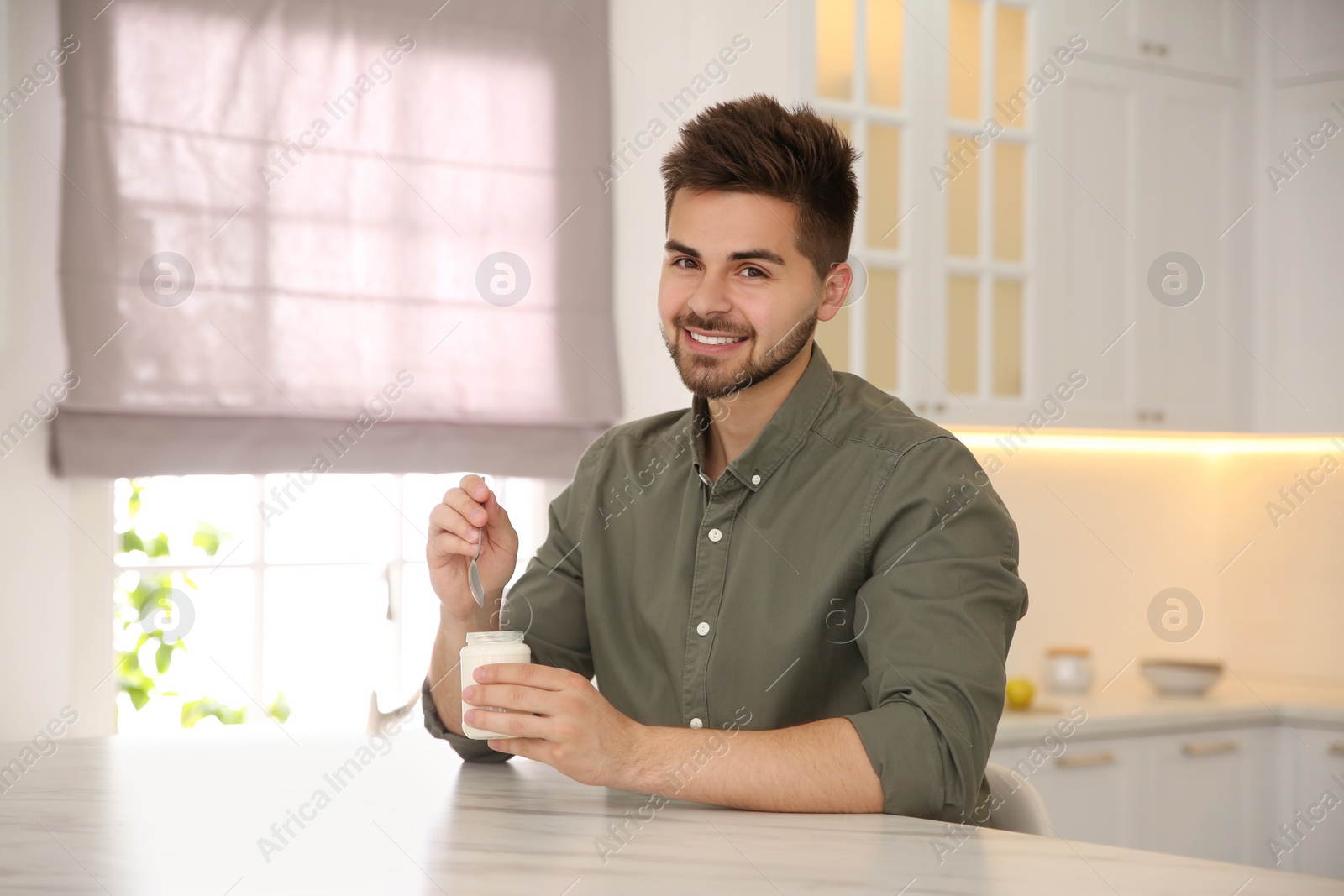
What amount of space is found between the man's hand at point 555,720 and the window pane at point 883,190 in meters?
2.17

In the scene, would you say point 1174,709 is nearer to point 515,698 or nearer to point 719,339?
point 719,339

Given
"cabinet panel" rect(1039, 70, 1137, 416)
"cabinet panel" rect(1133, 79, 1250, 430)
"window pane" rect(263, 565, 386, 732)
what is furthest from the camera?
"cabinet panel" rect(1133, 79, 1250, 430)

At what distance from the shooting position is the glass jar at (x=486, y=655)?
105 cm

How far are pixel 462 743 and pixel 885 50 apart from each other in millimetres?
2302

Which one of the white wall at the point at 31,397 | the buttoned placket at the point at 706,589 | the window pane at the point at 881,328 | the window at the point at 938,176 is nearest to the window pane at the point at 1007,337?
the window at the point at 938,176

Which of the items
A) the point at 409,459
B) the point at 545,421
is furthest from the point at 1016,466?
the point at 409,459

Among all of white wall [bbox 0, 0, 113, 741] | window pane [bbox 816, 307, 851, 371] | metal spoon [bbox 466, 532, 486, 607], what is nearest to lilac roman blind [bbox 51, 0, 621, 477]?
white wall [bbox 0, 0, 113, 741]

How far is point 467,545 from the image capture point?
127 cm

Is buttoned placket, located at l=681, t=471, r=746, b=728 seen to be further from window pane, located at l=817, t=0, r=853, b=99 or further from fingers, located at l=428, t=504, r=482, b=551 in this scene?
window pane, located at l=817, t=0, r=853, b=99

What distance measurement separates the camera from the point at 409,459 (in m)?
2.60

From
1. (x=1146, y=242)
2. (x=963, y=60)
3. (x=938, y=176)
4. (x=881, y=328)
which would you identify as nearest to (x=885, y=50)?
(x=963, y=60)

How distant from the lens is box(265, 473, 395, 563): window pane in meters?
2.70

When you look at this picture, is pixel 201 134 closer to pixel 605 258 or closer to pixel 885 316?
pixel 605 258

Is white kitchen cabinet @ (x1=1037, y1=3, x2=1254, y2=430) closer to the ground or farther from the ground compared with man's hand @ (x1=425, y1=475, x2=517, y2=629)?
farther from the ground
